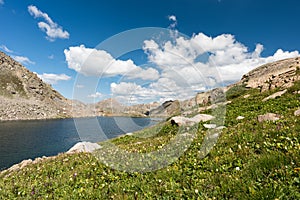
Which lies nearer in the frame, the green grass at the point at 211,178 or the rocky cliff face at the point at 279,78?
the green grass at the point at 211,178

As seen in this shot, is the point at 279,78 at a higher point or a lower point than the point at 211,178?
higher

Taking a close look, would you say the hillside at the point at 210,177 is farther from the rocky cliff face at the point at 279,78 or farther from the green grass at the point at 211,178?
the rocky cliff face at the point at 279,78

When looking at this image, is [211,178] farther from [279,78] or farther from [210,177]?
[279,78]

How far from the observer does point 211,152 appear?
8.69 m

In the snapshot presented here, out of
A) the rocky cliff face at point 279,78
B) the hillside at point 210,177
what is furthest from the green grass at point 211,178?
the rocky cliff face at point 279,78

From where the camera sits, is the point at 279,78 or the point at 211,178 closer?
the point at 211,178

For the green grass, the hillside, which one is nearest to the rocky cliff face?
the green grass

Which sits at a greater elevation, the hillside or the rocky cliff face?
the rocky cliff face

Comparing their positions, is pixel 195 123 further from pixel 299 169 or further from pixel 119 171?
pixel 299 169

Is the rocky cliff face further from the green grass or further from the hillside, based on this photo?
the hillside

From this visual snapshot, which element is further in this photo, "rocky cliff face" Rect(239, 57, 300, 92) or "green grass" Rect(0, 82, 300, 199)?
"rocky cliff face" Rect(239, 57, 300, 92)

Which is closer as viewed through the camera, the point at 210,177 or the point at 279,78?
the point at 210,177

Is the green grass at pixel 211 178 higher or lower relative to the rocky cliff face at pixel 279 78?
lower

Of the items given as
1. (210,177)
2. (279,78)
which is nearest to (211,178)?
(210,177)
